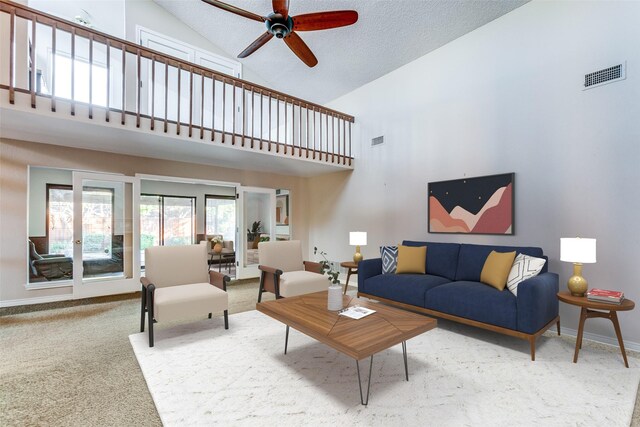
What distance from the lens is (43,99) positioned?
3.07 metres

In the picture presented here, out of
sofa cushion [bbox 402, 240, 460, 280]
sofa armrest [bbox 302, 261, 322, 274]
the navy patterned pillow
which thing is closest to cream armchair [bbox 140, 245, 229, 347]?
sofa armrest [bbox 302, 261, 322, 274]

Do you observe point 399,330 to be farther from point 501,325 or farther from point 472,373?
point 501,325

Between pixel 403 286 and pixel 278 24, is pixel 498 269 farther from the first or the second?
pixel 278 24

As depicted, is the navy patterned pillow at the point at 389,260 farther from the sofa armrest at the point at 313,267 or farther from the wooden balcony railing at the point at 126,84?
the wooden balcony railing at the point at 126,84

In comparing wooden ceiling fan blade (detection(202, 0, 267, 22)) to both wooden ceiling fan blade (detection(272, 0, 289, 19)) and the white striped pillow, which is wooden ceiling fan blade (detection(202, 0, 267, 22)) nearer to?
wooden ceiling fan blade (detection(272, 0, 289, 19))

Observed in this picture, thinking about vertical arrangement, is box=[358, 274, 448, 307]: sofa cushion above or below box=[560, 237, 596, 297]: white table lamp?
below

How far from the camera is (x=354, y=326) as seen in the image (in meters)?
2.18

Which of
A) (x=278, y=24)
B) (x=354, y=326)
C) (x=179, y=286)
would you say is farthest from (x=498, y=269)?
(x=179, y=286)

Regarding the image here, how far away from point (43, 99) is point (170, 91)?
125 inches

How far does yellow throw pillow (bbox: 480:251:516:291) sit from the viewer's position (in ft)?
10.3

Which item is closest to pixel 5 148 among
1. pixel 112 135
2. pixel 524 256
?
pixel 112 135

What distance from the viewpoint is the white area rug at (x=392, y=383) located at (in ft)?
6.01

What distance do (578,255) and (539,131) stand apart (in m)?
1.62

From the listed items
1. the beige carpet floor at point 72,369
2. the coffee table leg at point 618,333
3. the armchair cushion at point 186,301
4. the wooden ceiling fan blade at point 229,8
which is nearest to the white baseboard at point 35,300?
the beige carpet floor at point 72,369
